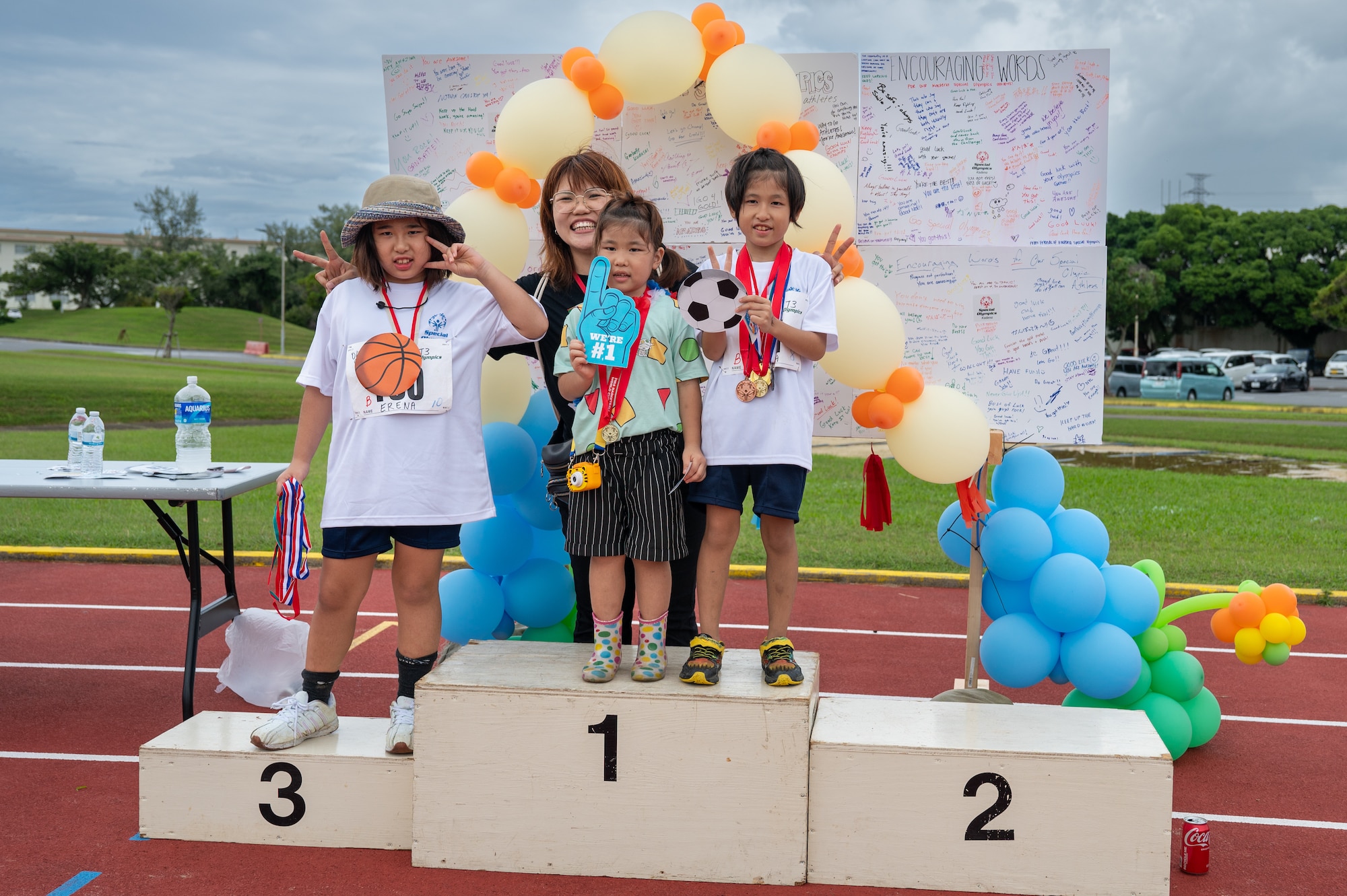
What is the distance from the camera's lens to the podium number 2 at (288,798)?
3.41m

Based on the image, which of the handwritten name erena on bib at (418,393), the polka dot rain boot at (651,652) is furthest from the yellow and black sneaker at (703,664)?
the handwritten name erena on bib at (418,393)

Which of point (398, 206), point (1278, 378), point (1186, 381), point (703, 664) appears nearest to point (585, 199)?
point (398, 206)

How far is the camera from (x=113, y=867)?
3.19m

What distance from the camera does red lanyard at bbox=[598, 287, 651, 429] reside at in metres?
3.40

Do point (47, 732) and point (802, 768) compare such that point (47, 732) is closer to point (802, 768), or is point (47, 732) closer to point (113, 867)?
point (113, 867)

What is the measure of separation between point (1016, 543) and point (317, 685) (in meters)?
2.70

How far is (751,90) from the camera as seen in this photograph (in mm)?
4344

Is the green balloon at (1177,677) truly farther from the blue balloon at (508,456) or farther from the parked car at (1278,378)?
the parked car at (1278,378)

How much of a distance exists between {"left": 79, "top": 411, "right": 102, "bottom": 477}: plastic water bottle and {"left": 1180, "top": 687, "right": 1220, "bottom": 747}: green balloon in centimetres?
465

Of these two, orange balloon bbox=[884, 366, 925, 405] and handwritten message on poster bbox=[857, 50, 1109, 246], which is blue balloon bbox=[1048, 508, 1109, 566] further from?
handwritten message on poster bbox=[857, 50, 1109, 246]

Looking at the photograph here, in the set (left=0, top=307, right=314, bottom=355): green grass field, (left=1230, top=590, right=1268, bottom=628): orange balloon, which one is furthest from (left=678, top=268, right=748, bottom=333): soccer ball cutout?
(left=0, top=307, right=314, bottom=355): green grass field

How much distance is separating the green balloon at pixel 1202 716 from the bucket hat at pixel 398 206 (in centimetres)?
331

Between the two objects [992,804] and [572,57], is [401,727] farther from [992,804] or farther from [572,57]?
[572,57]

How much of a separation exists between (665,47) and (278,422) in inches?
683
